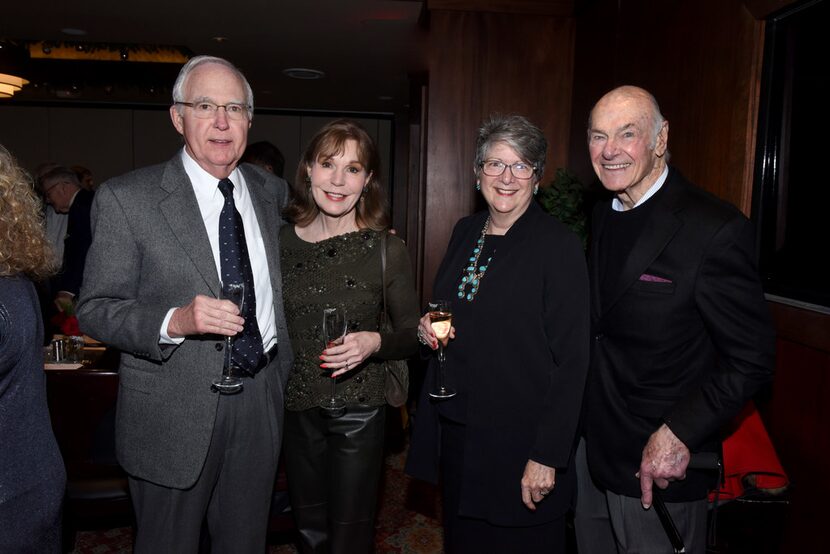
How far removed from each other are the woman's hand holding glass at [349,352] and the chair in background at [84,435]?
143cm

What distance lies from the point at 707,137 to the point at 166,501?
2.44 m

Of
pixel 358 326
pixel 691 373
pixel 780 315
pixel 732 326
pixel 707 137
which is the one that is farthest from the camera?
pixel 707 137

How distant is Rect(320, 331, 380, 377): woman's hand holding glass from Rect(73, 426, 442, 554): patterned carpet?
158cm

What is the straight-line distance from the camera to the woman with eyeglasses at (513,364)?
1.86 metres

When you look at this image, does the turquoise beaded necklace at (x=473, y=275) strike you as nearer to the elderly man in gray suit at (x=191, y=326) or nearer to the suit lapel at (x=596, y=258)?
the suit lapel at (x=596, y=258)

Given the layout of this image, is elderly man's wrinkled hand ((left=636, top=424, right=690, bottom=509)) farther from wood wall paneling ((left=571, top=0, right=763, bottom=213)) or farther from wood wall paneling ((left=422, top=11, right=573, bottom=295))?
wood wall paneling ((left=422, top=11, right=573, bottom=295))

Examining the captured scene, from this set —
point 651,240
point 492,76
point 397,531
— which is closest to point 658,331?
point 651,240

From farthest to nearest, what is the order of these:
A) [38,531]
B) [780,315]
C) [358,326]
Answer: [780,315] < [358,326] < [38,531]

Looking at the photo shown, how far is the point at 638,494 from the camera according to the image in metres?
1.84

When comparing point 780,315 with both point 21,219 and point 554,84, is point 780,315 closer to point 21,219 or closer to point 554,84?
point 21,219

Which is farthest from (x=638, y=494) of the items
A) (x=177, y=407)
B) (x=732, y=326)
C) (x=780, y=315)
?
(x=177, y=407)

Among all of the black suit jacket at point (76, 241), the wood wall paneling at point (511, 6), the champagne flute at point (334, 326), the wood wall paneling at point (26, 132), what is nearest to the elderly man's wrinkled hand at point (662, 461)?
the champagne flute at point (334, 326)

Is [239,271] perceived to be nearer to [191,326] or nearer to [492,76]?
[191,326]

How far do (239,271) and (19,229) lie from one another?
23.1 inches
